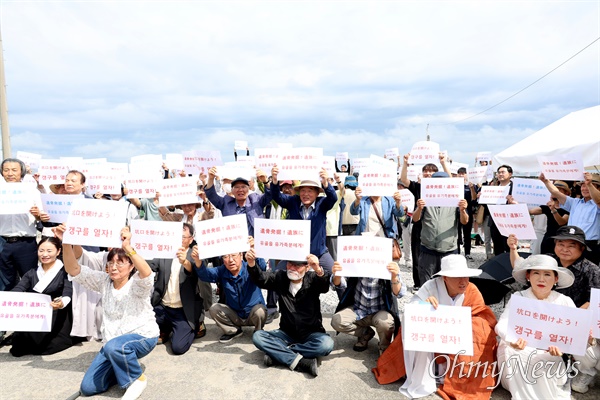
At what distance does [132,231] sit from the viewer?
4188 mm

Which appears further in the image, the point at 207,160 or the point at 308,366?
the point at 207,160

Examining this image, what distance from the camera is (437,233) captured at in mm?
5609

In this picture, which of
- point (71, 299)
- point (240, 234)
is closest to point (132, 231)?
point (240, 234)

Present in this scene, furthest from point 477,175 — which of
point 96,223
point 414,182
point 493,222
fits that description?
point 96,223

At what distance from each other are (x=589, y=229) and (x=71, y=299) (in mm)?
6889

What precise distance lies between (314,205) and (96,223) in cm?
267

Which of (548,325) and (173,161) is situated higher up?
(173,161)

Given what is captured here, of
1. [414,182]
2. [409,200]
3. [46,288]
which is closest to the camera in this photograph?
[46,288]

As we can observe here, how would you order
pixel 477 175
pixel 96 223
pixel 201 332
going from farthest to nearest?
1. pixel 477 175
2. pixel 201 332
3. pixel 96 223

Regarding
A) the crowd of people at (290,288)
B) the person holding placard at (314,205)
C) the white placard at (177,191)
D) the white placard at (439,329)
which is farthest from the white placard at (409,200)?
→ the white placard at (177,191)

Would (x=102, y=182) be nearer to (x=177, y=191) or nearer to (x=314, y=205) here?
(x=177, y=191)

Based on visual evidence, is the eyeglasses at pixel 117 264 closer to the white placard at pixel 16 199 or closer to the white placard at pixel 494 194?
the white placard at pixel 16 199

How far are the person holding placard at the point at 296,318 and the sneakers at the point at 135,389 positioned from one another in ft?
4.10

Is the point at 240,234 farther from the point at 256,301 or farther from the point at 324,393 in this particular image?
the point at 324,393
